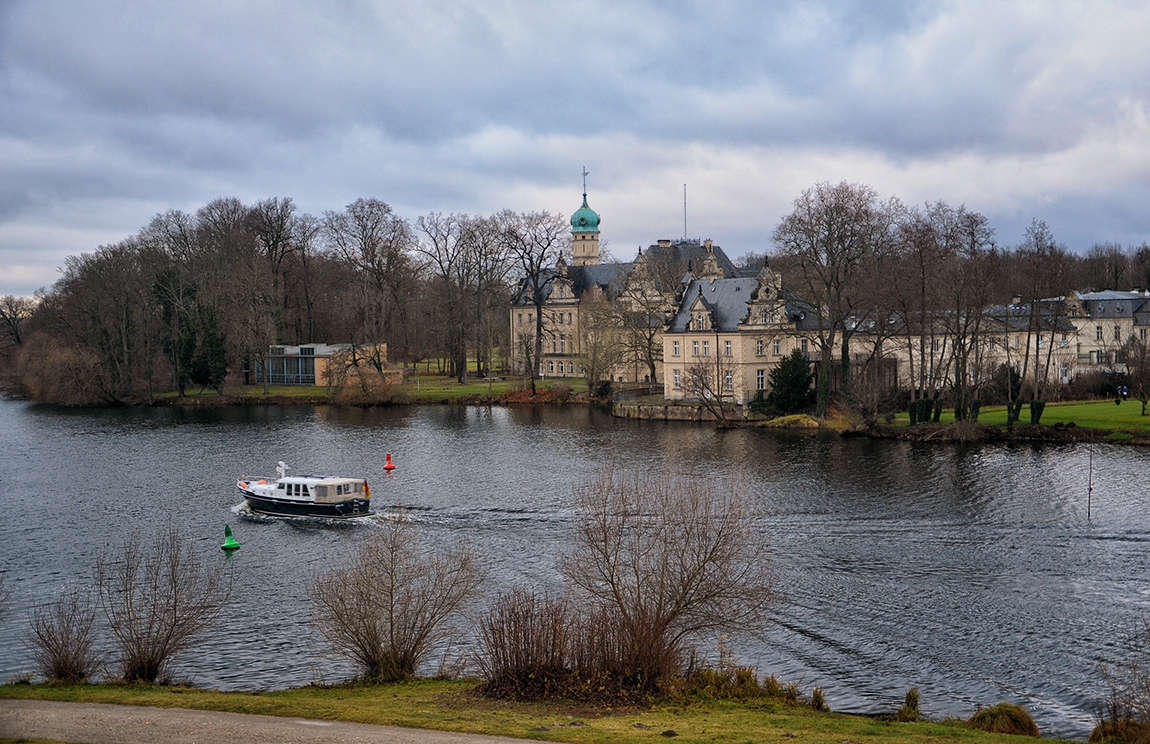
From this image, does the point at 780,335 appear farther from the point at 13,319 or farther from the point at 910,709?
the point at 13,319

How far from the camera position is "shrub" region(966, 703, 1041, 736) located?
607 inches

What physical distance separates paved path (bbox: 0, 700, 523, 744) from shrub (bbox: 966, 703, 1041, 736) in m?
7.53

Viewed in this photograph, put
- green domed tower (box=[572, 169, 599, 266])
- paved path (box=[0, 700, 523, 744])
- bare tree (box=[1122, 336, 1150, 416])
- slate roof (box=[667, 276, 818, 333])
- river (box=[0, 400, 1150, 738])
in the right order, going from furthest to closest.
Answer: green domed tower (box=[572, 169, 599, 266]) → slate roof (box=[667, 276, 818, 333]) → bare tree (box=[1122, 336, 1150, 416]) → river (box=[0, 400, 1150, 738]) → paved path (box=[0, 700, 523, 744])

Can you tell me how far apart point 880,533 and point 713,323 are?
106ft

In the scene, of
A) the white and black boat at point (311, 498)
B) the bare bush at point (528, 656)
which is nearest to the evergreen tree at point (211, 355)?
the white and black boat at point (311, 498)

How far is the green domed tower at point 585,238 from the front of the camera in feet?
357

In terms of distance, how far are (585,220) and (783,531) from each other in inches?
3278

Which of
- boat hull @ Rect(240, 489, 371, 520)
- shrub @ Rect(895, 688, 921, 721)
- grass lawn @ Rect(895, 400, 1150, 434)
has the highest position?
grass lawn @ Rect(895, 400, 1150, 434)

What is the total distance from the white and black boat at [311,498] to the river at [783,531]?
92cm

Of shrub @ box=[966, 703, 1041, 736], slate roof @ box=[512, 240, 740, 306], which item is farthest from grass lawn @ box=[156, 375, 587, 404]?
shrub @ box=[966, 703, 1041, 736]

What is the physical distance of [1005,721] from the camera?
15.5 meters

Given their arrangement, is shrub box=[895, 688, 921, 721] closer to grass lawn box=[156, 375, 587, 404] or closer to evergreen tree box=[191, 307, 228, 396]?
grass lawn box=[156, 375, 587, 404]

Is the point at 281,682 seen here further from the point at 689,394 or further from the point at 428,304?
the point at 428,304

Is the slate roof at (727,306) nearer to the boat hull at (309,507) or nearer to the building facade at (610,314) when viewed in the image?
the building facade at (610,314)
